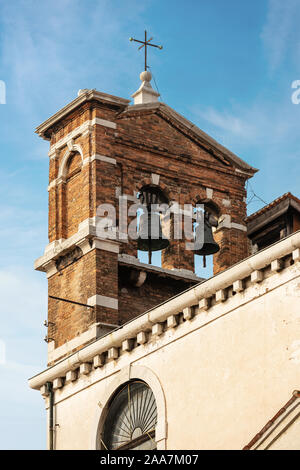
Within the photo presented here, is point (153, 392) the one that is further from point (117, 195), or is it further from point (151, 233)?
point (117, 195)

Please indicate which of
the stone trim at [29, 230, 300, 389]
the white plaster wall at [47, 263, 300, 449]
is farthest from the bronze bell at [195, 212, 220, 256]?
the white plaster wall at [47, 263, 300, 449]

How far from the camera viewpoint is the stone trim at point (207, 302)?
23891 millimetres

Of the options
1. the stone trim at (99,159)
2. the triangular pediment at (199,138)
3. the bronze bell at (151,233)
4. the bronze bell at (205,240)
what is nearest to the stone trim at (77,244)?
the bronze bell at (151,233)

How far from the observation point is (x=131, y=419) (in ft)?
87.9

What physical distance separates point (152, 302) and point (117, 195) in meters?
2.73

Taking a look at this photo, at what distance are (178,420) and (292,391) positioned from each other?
3117 millimetres

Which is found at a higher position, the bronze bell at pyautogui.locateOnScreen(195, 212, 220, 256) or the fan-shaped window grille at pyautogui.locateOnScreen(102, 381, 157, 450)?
the bronze bell at pyautogui.locateOnScreen(195, 212, 220, 256)

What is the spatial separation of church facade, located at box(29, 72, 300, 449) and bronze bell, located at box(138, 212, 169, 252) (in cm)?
48

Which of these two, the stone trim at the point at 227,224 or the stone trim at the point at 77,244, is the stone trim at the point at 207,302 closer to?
the stone trim at the point at 77,244

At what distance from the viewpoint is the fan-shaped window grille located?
86.1 ft

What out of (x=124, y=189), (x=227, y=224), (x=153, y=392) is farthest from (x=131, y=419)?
(x=227, y=224)

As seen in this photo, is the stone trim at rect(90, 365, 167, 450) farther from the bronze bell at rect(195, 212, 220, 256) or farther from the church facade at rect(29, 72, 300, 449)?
the bronze bell at rect(195, 212, 220, 256)

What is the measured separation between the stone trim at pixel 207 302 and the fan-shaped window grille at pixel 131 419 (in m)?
0.96

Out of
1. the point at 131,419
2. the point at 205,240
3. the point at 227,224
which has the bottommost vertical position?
the point at 131,419
